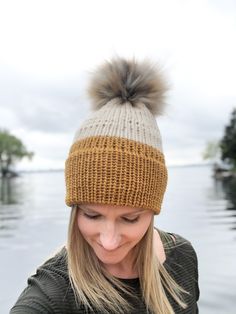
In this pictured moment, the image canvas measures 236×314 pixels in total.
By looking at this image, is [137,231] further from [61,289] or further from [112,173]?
[61,289]

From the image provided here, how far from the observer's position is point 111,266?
6.81 ft

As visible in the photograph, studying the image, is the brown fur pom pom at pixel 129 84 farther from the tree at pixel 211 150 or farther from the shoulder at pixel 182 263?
the tree at pixel 211 150

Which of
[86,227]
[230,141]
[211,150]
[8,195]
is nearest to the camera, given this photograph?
[86,227]

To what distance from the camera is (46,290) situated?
6.08 feet

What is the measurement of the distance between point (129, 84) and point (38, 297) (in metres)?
0.94

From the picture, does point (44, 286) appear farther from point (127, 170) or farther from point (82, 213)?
point (127, 170)

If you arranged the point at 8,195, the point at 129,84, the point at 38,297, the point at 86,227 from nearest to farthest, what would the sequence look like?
1. the point at 38,297
2. the point at 86,227
3. the point at 129,84
4. the point at 8,195

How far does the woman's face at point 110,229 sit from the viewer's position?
188 cm

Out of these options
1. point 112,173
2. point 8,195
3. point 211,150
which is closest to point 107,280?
point 112,173

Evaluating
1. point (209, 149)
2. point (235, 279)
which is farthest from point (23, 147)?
point (235, 279)

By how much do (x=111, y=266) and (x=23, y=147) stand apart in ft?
475

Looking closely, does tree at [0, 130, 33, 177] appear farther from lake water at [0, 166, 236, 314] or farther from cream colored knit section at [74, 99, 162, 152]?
cream colored knit section at [74, 99, 162, 152]

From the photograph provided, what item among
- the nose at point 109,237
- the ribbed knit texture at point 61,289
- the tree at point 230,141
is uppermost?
the tree at point 230,141

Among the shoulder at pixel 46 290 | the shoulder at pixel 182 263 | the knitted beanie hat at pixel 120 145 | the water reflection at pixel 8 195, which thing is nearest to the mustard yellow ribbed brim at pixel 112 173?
the knitted beanie hat at pixel 120 145
